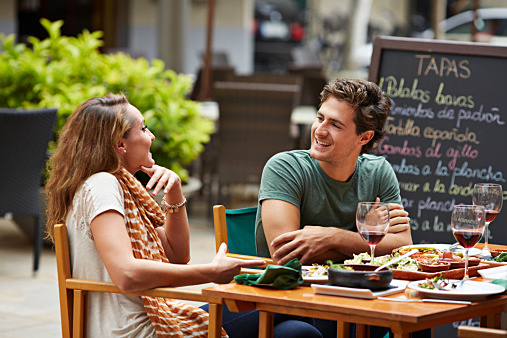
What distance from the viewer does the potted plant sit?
622 cm

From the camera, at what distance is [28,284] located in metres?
5.39

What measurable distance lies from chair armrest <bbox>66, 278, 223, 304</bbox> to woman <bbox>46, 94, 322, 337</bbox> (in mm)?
26

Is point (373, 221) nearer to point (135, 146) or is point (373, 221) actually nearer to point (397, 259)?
point (397, 259)

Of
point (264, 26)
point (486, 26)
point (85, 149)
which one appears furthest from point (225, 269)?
point (264, 26)

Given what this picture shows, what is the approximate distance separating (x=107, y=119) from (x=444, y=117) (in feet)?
6.70

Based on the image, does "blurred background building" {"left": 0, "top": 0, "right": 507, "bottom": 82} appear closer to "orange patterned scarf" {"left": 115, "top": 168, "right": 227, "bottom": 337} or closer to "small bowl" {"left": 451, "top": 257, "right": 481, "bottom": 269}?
"small bowl" {"left": 451, "top": 257, "right": 481, "bottom": 269}

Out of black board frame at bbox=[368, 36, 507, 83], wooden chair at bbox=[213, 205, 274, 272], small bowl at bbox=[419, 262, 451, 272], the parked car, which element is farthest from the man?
the parked car

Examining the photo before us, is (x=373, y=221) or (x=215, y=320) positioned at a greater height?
(x=373, y=221)

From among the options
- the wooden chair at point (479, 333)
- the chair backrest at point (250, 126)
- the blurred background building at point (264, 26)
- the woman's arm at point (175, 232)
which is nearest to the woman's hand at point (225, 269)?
the woman's arm at point (175, 232)

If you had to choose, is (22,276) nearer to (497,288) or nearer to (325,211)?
(325,211)

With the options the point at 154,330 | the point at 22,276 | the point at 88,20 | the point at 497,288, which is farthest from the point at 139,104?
the point at 88,20

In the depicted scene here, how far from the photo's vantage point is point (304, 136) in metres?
8.33

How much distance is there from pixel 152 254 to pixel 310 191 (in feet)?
2.14

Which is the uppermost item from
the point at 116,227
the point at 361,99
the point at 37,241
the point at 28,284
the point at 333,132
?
the point at 361,99
